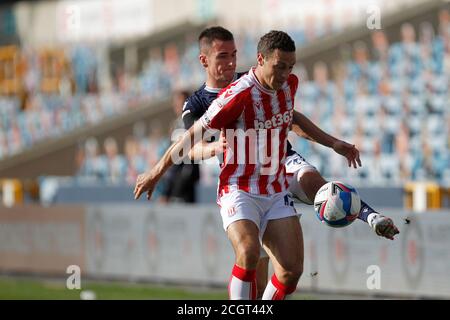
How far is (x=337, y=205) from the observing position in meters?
9.12

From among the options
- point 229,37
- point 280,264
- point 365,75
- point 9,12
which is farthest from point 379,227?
point 9,12

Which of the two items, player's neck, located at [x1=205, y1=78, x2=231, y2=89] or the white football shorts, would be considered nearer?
the white football shorts

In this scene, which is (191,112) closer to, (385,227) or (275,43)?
(275,43)

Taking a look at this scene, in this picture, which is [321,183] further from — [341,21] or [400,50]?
[341,21]

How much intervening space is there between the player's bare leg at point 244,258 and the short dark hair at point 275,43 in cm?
135

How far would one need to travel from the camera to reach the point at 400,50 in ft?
76.4

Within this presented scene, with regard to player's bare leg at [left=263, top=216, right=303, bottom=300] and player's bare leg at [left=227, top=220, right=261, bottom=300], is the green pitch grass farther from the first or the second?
player's bare leg at [left=227, top=220, right=261, bottom=300]

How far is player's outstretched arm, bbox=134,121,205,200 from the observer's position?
28.9 ft

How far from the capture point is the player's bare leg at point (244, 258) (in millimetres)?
8742

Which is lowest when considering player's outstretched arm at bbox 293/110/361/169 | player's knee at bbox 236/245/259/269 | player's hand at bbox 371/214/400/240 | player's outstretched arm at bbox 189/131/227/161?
player's knee at bbox 236/245/259/269

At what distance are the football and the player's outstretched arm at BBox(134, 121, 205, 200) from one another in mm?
1133

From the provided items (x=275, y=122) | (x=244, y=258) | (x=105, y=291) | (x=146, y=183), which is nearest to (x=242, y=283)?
(x=244, y=258)

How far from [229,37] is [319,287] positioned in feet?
21.0

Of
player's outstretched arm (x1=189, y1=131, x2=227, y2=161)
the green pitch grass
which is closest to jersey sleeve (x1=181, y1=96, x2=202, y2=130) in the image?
player's outstretched arm (x1=189, y1=131, x2=227, y2=161)
